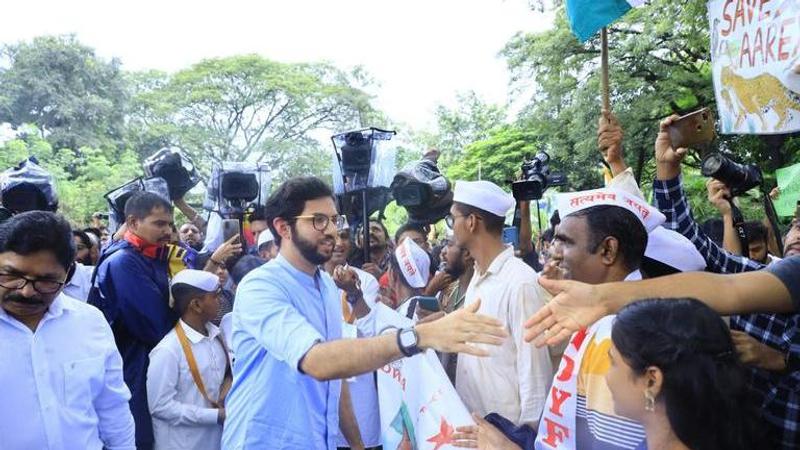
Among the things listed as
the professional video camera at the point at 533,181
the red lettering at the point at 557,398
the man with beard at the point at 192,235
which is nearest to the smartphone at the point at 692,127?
the red lettering at the point at 557,398

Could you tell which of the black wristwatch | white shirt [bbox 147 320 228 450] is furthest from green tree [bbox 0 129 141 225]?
the black wristwatch

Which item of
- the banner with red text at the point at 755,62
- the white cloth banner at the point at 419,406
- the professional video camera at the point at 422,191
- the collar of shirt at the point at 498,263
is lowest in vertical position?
the white cloth banner at the point at 419,406

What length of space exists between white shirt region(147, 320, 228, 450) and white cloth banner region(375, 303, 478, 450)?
108cm

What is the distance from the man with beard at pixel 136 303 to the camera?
360 cm

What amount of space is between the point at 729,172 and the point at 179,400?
145 inches

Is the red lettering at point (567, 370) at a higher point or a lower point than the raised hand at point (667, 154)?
lower

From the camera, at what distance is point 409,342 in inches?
80.9

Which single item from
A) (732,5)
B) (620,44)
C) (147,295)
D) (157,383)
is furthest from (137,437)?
(620,44)

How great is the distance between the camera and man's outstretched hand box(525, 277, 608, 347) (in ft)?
6.01

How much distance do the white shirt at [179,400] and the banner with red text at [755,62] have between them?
3.57 m

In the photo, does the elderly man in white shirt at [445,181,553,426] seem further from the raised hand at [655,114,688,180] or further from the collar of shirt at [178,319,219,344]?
the collar of shirt at [178,319,219,344]

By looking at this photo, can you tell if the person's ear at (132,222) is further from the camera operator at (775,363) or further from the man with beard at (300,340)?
the camera operator at (775,363)

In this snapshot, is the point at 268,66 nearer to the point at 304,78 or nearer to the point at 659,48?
the point at 304,78

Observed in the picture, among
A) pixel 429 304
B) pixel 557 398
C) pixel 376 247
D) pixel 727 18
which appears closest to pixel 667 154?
pixel 429 304
